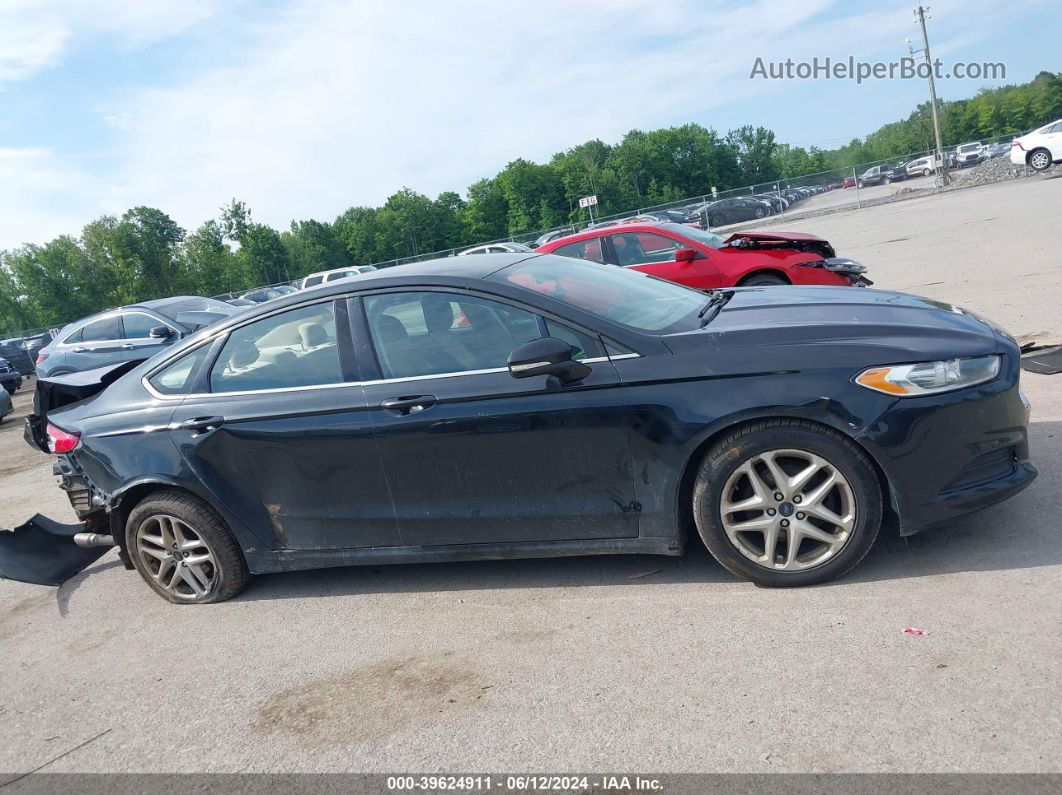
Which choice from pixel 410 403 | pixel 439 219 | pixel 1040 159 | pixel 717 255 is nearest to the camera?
pixel 410 403

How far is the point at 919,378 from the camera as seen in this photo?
3.56 m

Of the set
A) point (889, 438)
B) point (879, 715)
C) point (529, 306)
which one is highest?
point (529, 306)

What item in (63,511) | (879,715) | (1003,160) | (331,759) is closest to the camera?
(879,715)

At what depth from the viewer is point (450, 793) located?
2816 mm

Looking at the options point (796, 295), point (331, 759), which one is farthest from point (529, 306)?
point (331, 759)

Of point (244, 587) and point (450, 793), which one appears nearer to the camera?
point (450, 793)

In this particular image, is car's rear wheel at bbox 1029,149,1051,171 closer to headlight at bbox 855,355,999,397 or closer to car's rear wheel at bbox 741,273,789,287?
car's rear wheel at bbox 741,273,789,287

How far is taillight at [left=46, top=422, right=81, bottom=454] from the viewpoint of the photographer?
491 cm

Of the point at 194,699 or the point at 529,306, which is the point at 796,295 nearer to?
the point at 529,306

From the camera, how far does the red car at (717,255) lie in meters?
10.1

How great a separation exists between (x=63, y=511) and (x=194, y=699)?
14.3 feet

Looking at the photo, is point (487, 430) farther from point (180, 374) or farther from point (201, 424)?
point (180, 374)

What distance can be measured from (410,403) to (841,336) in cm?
200

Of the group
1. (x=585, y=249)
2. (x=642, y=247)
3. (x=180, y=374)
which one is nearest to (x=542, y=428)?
(x=180, y=374)
